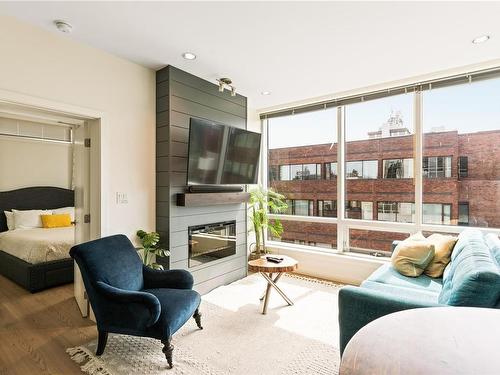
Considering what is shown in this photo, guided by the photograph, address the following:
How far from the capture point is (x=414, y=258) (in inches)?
109

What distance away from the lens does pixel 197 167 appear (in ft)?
10.5

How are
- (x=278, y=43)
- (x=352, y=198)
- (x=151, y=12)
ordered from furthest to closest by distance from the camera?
(x=352, y=198) → (x=278, y=43) → (x=151, y=12)

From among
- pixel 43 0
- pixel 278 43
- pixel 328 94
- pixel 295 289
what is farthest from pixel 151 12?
pixel 295 289

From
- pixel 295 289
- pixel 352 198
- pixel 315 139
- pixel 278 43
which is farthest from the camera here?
pixel 315 139

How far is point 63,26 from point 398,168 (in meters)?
3.85

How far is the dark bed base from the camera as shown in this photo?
3475 millimetres

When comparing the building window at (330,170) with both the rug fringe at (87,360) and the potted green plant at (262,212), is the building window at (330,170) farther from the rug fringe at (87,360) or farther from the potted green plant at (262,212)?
the rug fringe at (87,360)

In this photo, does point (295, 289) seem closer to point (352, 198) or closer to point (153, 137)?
point (352, 198)

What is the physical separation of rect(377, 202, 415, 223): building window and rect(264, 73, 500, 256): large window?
0.04 ft

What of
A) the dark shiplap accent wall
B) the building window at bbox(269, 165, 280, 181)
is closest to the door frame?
the dark shiplap accent wall

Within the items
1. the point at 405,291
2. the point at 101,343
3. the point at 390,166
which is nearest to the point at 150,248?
the point at 101,343

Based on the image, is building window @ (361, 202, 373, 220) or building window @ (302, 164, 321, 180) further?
building window @ (302, 164, 321, 180)

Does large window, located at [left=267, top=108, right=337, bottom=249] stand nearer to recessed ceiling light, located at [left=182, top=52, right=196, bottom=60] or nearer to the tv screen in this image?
the tv screen

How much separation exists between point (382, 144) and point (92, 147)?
3485 mm
